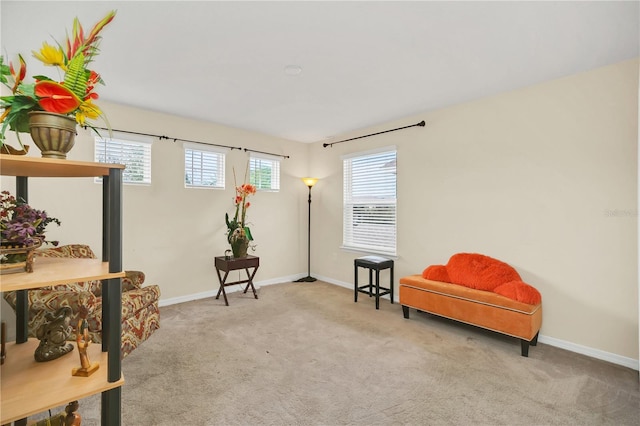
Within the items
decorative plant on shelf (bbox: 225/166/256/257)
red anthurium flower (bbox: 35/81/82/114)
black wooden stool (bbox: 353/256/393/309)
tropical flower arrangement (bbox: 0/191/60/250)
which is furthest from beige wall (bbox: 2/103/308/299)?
red anthurium flower (bbox: 35/81/82/114)

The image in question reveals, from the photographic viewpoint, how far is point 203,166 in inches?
173

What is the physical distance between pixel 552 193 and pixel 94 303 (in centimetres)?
397

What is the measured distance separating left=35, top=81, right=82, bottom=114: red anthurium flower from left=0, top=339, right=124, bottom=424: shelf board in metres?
0.86

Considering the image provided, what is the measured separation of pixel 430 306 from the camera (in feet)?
10.8

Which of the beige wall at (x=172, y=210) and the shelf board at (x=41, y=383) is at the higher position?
the beige wall at (x=172, y=210)

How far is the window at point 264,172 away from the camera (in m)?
4.87

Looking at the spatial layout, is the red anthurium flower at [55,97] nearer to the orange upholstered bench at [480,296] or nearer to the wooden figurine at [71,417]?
the wooden figurine at [71,417]

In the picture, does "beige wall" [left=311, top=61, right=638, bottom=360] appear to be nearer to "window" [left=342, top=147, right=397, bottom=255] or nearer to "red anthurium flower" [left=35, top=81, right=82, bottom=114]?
"window" [left=342, top=147, right=397, bottom=255]

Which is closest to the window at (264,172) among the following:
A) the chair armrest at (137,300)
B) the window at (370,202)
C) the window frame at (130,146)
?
the window at (370,202)

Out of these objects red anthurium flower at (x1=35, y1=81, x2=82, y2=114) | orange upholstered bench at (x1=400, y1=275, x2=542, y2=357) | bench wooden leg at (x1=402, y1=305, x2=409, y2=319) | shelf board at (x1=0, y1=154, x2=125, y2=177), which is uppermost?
red anthurium flower at (x1=35, y1=81, x2=82, y2=114)

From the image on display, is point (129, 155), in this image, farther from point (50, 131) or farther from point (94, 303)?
point (50, 131)

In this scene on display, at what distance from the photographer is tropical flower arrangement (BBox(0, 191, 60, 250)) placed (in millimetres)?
965

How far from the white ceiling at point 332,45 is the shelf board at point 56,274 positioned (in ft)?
5.24

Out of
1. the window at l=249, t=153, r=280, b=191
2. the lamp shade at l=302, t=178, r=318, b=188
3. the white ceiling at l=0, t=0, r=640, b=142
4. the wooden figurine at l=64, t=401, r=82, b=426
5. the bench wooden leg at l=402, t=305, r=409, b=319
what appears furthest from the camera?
the lamp shade at l=302, t=178, r=318, b=188
